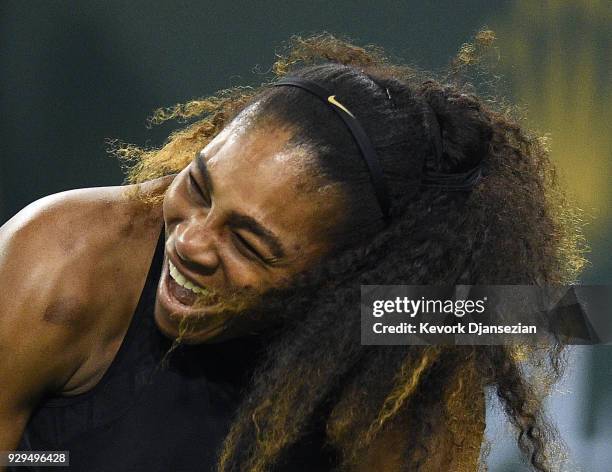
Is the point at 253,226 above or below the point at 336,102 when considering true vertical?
below

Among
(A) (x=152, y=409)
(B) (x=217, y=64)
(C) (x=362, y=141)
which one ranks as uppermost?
(B) (x=217, y=64)

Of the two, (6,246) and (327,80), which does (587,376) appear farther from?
(6,246)

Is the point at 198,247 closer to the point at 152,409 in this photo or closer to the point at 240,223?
the point at 240,223

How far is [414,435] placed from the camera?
0.95 meters

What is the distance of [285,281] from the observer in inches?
33.7

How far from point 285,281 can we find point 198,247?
91 mm

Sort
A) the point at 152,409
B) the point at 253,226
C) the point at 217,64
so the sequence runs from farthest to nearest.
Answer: the point at 217,64
the point at 152,409
the point at 253,226

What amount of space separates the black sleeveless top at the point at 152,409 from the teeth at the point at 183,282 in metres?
0.08

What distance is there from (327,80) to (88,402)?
381mm

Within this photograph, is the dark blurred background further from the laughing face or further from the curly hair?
the laughing face

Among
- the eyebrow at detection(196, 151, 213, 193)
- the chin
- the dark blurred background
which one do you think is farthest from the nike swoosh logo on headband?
the dark blurred background

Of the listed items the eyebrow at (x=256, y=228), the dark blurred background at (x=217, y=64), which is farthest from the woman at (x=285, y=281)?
the dark blurred background at (x=217, y=64)

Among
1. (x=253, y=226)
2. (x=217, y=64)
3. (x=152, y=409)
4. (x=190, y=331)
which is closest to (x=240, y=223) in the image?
(x=253, y=226)

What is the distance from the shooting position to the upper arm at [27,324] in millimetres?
849
